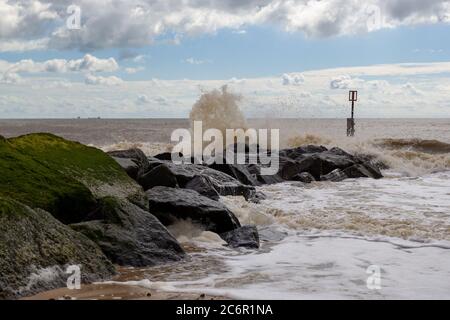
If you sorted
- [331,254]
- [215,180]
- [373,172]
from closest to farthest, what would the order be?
[331,254]
[215,180]
[373,172]

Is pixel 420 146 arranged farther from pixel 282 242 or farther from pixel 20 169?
pixel 20 169

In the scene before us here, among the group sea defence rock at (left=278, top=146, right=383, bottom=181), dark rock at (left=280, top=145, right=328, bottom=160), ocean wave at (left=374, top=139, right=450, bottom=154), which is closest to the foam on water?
sea defence rock at (left=278, top=146, right=383, bottom=181)

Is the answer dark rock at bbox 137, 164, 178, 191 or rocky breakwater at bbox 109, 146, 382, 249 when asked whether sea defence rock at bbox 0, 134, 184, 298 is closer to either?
rocky breakwater at bbox 109, 146, 382, 249

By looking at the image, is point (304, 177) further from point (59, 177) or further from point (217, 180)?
point (59, 177)

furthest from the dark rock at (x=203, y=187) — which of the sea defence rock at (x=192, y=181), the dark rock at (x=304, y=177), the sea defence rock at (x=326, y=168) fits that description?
the sea defence rock at (x=326, y=168)

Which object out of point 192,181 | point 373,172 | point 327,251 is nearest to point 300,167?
point 373,172

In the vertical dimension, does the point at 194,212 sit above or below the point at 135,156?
below

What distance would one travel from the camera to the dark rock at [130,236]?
212 inches

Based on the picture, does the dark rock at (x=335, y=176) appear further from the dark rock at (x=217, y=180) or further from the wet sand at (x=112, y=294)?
the wet sand at (x=112, y=294)

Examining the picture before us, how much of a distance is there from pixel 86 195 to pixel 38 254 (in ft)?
5.90

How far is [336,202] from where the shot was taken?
A: 32.2 feet

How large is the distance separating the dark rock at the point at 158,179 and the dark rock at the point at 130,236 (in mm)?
2601

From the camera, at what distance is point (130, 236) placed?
5.62 meters

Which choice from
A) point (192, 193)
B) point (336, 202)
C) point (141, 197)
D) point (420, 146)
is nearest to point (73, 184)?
point (141, 197)
